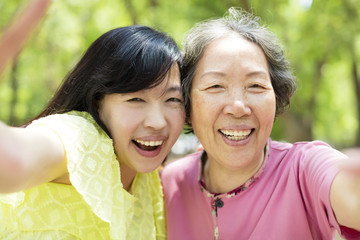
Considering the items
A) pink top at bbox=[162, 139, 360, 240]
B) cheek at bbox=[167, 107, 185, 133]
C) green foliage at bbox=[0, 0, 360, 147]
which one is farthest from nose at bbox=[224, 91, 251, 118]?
green foliage at bbox=[0, 0, 360, 147]

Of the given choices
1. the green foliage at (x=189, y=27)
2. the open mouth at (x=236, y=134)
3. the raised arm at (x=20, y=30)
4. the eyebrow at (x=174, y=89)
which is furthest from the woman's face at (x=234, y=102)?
the green foliage at (x=189, y=27)

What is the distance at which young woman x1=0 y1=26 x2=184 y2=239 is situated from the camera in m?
2.06

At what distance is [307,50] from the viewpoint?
9531mm

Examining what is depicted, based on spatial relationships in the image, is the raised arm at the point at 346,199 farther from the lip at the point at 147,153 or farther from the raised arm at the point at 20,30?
the raised arm at the point at 20,30

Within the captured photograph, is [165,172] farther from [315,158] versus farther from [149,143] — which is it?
[315,158]

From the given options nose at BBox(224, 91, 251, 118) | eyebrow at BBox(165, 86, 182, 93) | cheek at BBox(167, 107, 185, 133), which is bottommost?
cheek at BBox(167, 107, 185, 133)

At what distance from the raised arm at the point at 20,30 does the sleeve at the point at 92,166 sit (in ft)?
2.69

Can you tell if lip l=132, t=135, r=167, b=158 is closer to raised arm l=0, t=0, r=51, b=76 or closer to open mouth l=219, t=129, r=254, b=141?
open mouth l=219, t=129, r=254, b=141

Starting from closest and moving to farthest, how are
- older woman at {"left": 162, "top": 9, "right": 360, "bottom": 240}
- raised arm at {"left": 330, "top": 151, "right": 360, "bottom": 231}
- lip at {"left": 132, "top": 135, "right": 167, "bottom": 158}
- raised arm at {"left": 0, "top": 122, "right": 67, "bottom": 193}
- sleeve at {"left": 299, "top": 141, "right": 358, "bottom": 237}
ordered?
raised arm at {"left": 0, "top": 122, "right": 67, "bottom": 193}, raised arm at {"left": 330, "top": 151, "right": 360, "bottom": 231}, sleeve at {"left": 299, "top": 141, "right": 358, "bottom": 237}, older woman at {"left": 162, "top": 9, "right": 360, "bottom": 240}, lip at {"left": 132, "top": 135, "right": 167, "bottom": 158}

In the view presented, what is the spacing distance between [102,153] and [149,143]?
339 mm

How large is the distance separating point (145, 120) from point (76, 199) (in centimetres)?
56

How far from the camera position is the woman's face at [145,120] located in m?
2.41

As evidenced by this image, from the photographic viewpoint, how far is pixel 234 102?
243 centimetres

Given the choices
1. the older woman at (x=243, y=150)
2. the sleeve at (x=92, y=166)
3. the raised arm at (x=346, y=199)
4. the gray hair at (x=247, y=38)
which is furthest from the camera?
the gray hair at (x=247, y=38)
